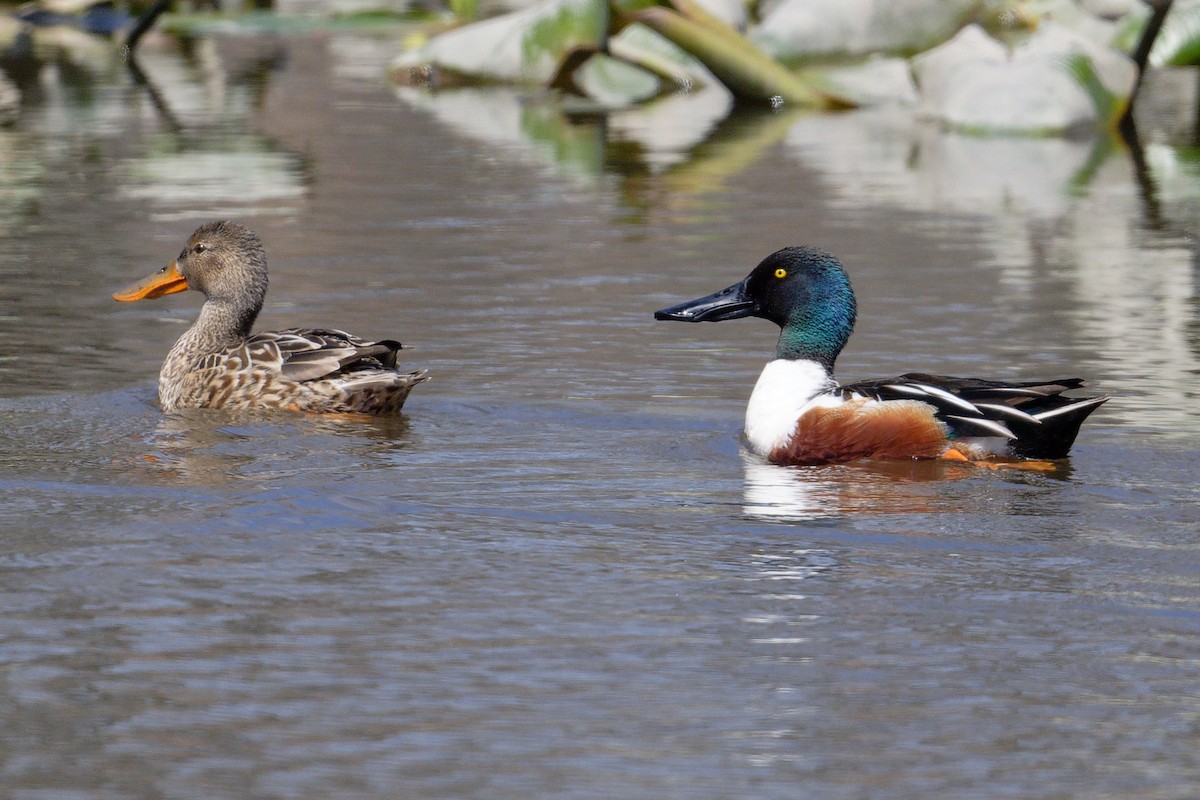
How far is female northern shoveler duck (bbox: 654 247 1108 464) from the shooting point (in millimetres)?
7699

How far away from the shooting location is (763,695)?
5109 mm

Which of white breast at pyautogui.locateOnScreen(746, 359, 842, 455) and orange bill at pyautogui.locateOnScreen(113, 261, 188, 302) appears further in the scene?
orange bill at pyautogui.locateOnScreen(113, 261, 188, 302)

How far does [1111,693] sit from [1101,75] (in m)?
A: 15.0

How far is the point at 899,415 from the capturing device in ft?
25.7

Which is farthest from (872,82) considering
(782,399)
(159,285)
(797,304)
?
(782,399)

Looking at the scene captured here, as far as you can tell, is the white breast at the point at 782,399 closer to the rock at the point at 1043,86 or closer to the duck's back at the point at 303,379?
the duck's back at the point at 303,379

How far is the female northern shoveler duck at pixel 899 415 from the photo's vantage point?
7699mm

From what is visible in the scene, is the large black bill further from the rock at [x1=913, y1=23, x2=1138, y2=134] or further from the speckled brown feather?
the rock at [x1=913, y1=23, x2=1138, y2=134]

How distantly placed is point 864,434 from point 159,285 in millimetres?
3928

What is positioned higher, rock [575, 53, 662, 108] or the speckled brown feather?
rock [575, 53, 662, 108]

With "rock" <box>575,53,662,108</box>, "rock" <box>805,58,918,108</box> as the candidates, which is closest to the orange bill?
"rock" <box>805,58,918,108</box>

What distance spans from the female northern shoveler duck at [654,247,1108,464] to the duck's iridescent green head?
0.02 m

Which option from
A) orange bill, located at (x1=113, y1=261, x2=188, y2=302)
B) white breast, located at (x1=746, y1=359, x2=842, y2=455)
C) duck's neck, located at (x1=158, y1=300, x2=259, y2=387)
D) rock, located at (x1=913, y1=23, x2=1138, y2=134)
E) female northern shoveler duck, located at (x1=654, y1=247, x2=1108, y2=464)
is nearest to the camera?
female northern shoveler duck, located at (x1=654, y1=247, x2=1108, y2=464)

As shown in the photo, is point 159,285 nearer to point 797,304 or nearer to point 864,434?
point 797,304
